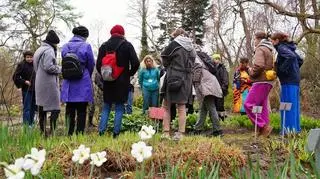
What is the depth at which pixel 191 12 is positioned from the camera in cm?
3634

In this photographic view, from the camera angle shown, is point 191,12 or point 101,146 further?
point 191,12

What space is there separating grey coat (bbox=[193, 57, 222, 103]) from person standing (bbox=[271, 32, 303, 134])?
92cm

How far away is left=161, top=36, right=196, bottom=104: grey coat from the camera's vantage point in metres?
6.34

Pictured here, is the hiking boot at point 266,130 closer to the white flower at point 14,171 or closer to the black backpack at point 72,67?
the black backpack at point 72,67

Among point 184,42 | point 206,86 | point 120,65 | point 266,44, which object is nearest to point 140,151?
point 120,65

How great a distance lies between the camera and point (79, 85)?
20.5ft

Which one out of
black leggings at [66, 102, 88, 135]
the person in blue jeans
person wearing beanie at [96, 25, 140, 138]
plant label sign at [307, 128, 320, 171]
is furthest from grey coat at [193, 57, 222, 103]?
plant label sign at [307, 128, 320, 171]

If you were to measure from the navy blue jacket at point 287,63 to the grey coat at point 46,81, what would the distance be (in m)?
3.07

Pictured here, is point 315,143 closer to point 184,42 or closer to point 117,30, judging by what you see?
point 184,42

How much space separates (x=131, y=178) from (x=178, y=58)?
2.87m

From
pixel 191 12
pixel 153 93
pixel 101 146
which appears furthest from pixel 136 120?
pixel 191 12

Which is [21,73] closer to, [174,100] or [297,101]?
[174,100]

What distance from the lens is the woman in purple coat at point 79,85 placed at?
6211mm

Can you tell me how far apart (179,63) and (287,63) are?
164 centimetres
